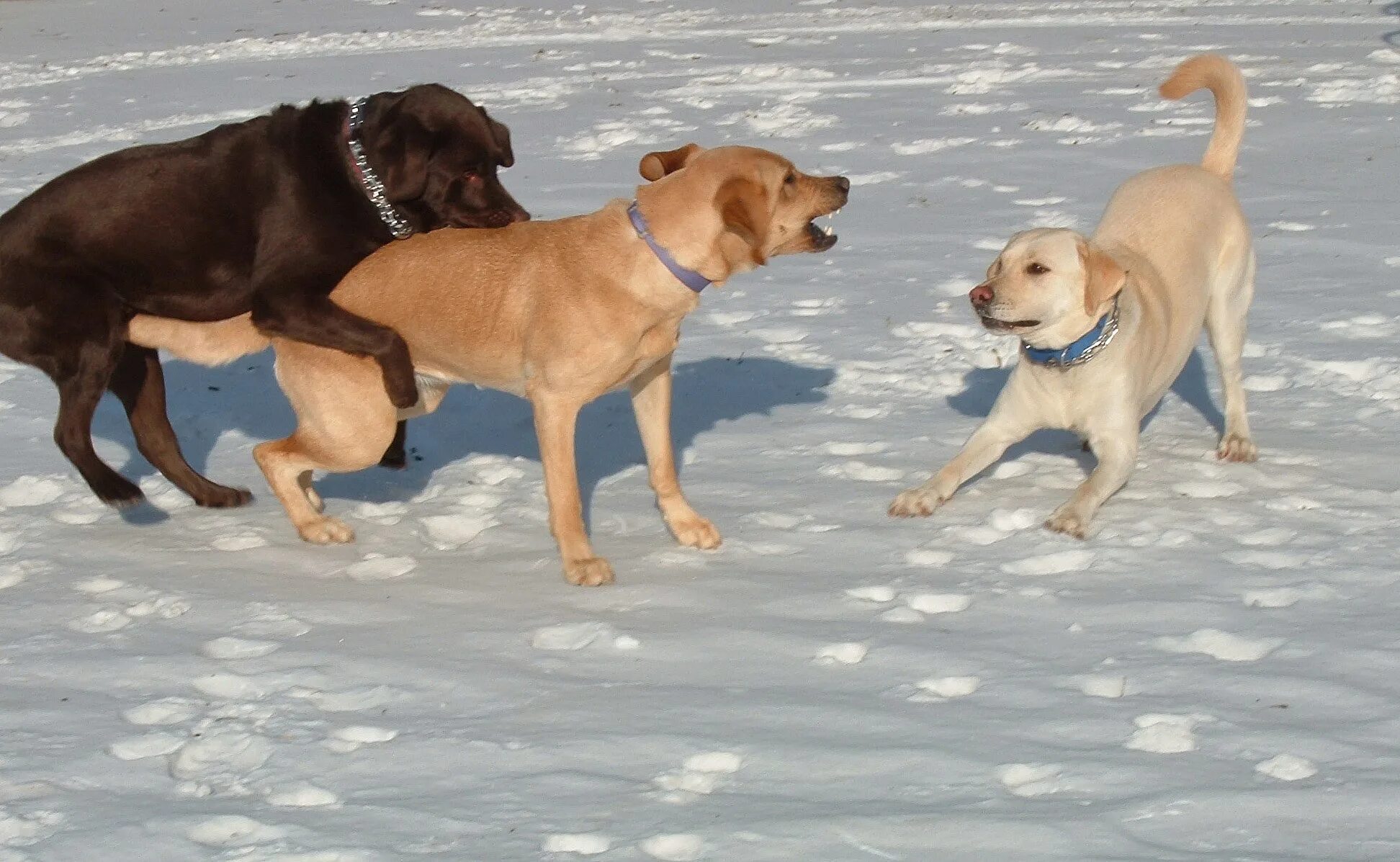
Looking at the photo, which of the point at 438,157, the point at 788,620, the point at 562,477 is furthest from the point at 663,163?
the point at 788,620

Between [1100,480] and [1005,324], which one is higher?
[1005,324]

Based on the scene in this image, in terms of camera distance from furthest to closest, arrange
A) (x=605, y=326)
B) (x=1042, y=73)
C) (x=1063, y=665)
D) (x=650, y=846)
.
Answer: (x=1042, y=73)
(x=605, y=326)
(x=1063, y=665)
(x=650, y=846)

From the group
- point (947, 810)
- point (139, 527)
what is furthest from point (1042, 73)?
point (947, 810)

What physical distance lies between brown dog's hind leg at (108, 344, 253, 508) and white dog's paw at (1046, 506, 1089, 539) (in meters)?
2.72

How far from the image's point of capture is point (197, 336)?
5273mm

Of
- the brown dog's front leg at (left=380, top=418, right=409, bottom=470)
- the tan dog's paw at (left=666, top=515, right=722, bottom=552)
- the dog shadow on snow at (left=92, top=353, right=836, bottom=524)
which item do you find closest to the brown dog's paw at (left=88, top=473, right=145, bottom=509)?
the dog shadow on snow at (left=92, top=353, right=836, bottom=524)

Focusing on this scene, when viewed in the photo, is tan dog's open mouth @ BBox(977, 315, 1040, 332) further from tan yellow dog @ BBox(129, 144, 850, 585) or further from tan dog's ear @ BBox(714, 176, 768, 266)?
tan dog's ear @ BBox(714, 176, 768, 266)

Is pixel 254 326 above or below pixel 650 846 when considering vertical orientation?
above

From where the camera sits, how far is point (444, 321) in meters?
4.96

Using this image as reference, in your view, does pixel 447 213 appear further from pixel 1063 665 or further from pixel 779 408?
pixel 1063 665

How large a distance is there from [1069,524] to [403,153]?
2.38 m

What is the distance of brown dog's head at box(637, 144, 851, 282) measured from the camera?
4508mm

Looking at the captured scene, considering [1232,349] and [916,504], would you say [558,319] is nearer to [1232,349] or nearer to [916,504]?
[916,504]

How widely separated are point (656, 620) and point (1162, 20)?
12.2 meters
